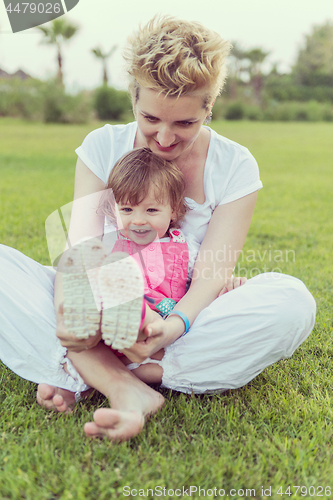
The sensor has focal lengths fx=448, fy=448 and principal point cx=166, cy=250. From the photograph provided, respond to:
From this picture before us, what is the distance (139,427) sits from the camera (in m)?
1.48

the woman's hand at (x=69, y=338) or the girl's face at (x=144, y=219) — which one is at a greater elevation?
the girl's face at (x=144, y=219)

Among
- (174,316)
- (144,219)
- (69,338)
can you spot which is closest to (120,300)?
(69,338)

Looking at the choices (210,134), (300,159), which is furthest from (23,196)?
(300,159)

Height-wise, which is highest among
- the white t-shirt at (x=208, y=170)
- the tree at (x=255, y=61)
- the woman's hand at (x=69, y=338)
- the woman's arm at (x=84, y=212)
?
the white t-shirt at (x=208, y=170)

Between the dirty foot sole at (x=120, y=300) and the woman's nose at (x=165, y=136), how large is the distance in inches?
24.1

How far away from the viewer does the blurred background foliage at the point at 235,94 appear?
66.4 feet

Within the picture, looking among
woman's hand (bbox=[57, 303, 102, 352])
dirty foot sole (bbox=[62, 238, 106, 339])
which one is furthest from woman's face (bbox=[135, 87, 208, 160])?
woman's hand (bbox=[57, 303, 102, 352])

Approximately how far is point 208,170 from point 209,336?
787mm

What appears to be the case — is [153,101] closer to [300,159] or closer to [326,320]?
[326,320]

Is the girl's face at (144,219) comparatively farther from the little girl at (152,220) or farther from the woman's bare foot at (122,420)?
the woman's bare foot at (122,420)

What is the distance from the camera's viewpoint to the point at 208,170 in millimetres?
2072

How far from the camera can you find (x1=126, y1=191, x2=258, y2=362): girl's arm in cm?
177

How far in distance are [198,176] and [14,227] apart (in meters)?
2.71

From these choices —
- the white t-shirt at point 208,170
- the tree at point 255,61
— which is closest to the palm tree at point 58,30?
the tree at point 255,61
